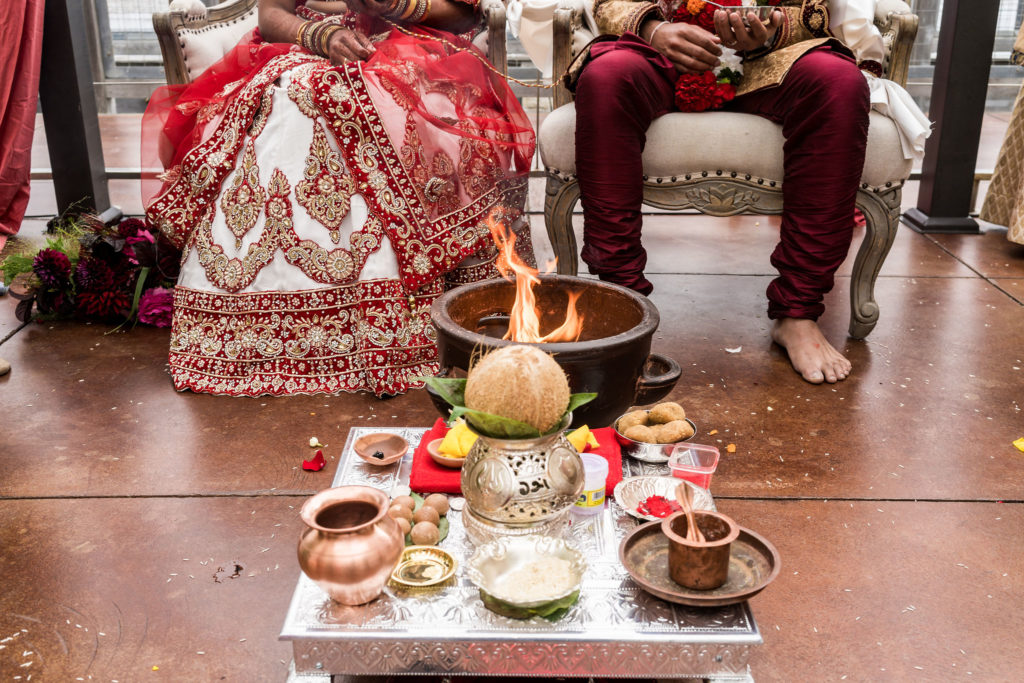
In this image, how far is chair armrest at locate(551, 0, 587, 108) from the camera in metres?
3.00

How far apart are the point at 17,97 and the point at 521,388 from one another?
330 centimetres

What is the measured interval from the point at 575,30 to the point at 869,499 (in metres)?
1.86

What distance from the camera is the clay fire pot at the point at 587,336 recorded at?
1.67 metres

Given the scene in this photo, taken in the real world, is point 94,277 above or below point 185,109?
below

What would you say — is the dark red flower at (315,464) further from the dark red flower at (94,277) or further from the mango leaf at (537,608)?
the dark red flower at (94,277)

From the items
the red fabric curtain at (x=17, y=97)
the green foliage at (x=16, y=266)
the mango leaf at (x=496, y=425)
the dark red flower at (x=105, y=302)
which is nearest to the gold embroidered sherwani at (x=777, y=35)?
the dark red flower at (x=105, y=302)

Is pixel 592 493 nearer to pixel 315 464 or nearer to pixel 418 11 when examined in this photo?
pixel 315 464

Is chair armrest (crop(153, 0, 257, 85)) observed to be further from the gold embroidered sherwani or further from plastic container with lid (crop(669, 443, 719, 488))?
plastic container with lid (crop(669, 443, 719, 488))

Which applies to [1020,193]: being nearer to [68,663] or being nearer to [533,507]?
[533,507]

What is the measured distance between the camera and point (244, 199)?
263 cm

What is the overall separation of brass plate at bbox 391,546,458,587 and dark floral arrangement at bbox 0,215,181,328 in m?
1.95

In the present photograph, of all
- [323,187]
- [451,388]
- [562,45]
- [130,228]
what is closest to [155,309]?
[130,228]

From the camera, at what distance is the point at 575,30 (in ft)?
10.3

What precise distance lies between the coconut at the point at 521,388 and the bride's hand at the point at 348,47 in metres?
1.55
